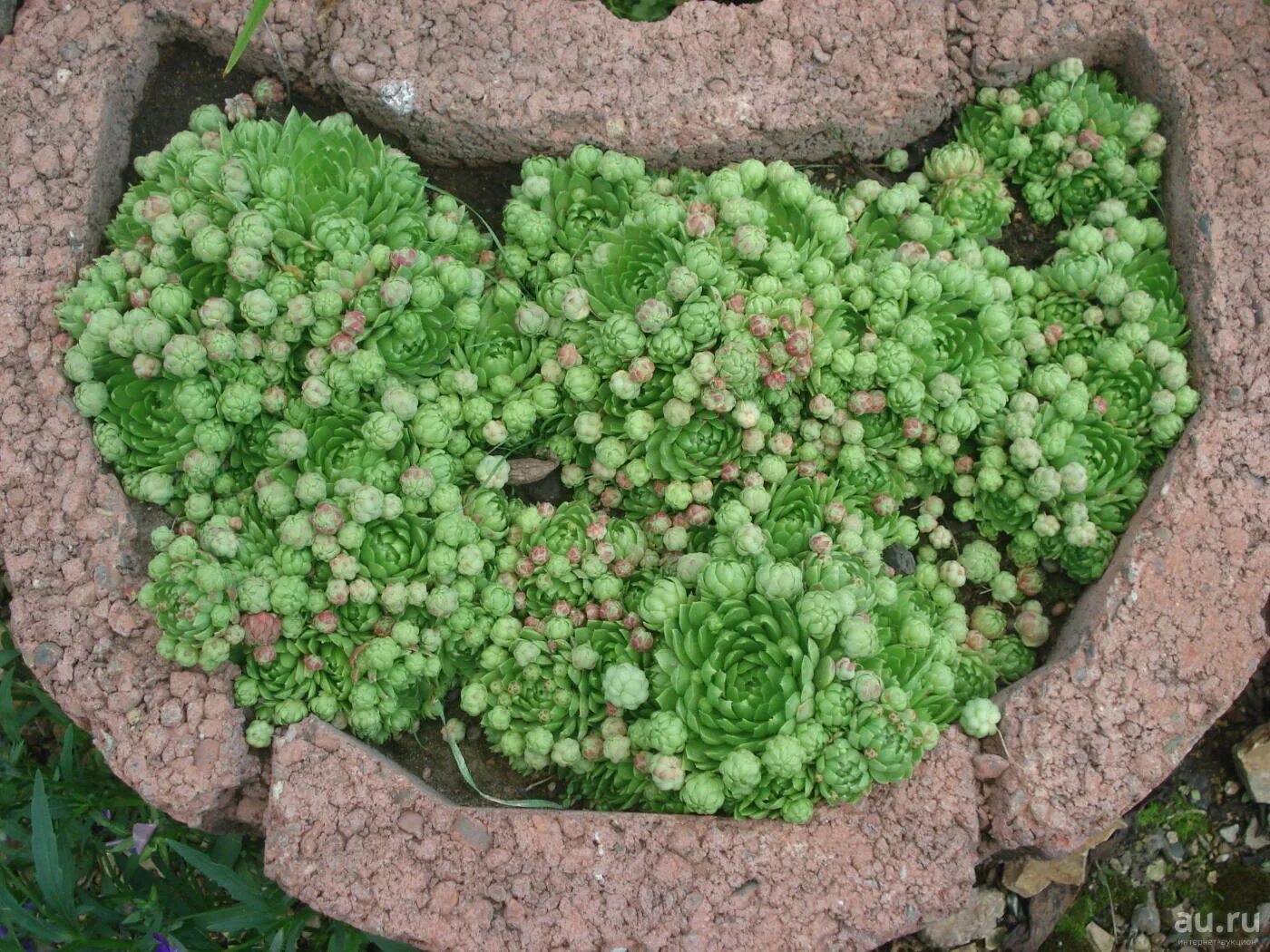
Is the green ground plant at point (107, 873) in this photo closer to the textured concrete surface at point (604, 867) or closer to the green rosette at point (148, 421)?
the textured concrete surface at point (604, 867)

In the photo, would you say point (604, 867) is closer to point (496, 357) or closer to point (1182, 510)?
point (496, 357)

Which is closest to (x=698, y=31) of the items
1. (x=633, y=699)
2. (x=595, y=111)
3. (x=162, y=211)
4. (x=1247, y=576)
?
(x=595, y=111)

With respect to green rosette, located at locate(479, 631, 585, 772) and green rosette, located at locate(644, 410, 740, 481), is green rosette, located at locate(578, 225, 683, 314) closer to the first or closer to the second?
green rosette, located at locate(644, 410, 740, 481)

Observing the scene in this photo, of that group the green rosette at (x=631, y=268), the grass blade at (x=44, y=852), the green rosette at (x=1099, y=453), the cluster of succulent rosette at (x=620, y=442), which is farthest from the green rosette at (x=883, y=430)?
the grass blade at (x=44, y=852)

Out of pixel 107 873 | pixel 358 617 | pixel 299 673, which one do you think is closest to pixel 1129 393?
pixel 358 617

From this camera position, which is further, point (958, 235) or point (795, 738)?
point (958, 235)

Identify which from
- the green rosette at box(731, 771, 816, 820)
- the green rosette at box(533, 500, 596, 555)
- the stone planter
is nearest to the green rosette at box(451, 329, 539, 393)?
the green rosette at box(533, 500, 596, 555)

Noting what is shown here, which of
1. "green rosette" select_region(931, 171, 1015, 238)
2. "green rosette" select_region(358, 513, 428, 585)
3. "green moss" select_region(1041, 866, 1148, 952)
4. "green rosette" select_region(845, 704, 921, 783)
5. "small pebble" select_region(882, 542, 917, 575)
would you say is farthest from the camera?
"green moss" select_region(1041, 866, 1148, 952)

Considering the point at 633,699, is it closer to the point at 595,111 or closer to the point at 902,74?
the point at 595,111
